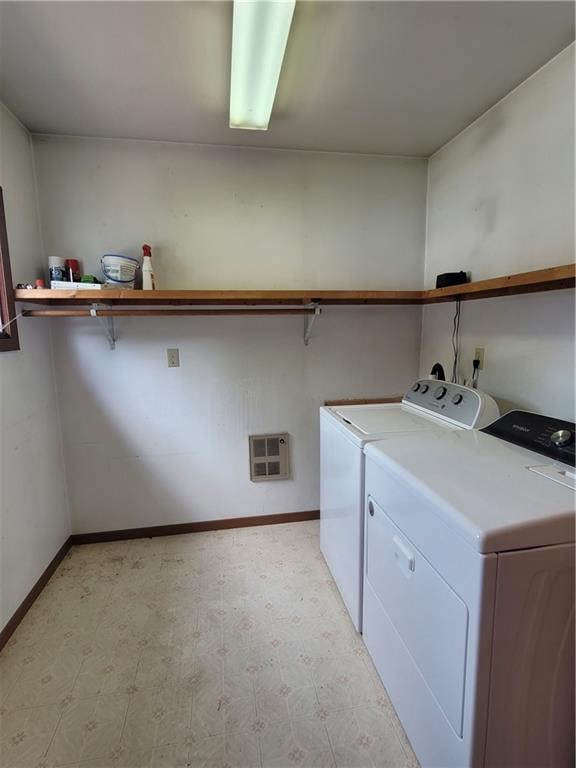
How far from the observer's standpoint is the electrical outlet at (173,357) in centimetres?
213

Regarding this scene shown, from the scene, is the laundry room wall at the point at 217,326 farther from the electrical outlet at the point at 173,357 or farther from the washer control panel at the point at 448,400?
the washer control panel at the point at 448,400

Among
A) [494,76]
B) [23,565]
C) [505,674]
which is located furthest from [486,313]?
[23,565]

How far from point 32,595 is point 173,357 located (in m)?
1.41

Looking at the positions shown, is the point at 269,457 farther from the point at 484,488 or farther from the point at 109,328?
the point at 484,488

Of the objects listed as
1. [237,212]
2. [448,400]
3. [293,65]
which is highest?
[293,65]

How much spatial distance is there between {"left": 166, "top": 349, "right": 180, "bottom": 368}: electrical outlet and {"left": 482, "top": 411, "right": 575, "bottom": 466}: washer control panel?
168 centimetres

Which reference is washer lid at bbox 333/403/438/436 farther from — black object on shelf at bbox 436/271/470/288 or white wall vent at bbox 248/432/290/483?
black object on shelf at bbox 436/271/470/288

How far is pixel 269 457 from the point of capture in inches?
92.3

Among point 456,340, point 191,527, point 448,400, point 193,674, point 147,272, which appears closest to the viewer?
point 193,674

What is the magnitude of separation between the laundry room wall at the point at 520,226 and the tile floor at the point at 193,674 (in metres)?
1.37

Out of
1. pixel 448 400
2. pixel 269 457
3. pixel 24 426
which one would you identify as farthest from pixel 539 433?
pixel 24 426

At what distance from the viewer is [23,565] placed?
5.52 ft

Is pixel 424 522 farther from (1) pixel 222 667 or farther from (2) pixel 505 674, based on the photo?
(1) pixel 222 667

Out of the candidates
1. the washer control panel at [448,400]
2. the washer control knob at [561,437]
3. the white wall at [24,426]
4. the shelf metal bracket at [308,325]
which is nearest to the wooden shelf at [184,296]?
the shelf metal bracket at [308,325]
